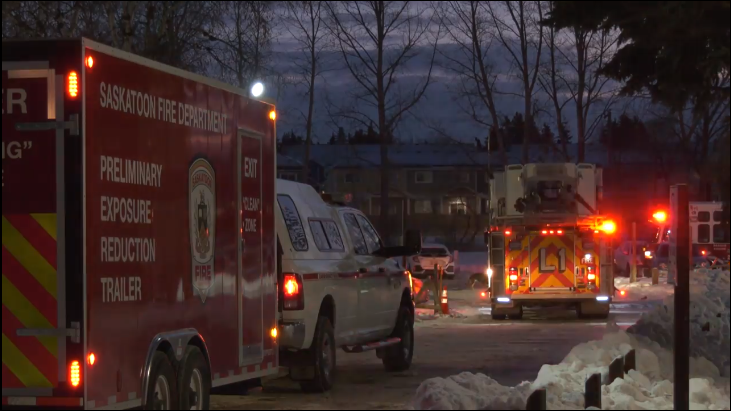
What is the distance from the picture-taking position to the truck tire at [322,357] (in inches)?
530

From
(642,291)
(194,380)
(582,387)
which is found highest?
(194,380)

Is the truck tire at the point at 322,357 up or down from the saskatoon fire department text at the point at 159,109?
down

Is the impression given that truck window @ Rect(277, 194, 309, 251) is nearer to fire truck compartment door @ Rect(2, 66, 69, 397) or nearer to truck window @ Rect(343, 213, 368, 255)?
truck window @ Rect(343, 213, 368, 255)

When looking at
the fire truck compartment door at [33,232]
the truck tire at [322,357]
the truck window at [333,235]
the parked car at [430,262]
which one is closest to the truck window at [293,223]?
the truck window at [333,235]

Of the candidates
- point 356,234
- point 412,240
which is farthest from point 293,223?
point 356,234

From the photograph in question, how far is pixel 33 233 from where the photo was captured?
852cm

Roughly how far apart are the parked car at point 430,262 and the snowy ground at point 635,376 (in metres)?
25.9

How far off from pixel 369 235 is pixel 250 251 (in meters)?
4.76

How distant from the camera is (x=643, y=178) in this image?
9531 cm

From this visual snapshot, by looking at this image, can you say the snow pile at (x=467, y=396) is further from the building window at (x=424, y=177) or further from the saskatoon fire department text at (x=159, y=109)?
the building window at (x=424, y=177)

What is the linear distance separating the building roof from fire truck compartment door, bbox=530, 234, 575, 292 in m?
62.0

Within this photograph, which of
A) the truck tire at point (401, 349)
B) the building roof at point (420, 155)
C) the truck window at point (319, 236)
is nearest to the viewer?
the truck window at point (319, 236)

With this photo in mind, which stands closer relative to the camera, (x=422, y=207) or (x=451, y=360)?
(x=451, y=360)

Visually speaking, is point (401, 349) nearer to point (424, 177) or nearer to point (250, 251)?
point (250, 251)
